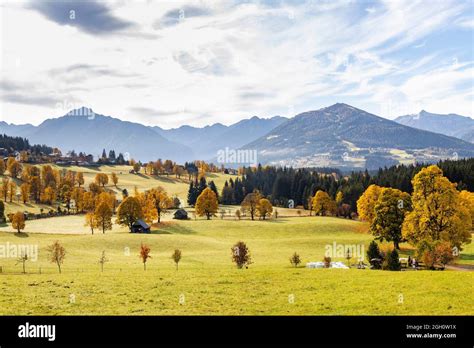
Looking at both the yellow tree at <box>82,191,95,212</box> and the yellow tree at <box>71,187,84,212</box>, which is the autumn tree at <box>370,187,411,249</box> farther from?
the yellow tree at <box>71,187,84,212</box>

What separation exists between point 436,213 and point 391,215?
14.1 m

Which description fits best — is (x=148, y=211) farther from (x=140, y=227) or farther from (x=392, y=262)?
(x=392, y=262)

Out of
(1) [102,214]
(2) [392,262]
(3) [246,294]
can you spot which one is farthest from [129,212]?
(3) [246,294]

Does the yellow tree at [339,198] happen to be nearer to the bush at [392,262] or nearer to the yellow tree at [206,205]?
the yellow tree at [206,205]

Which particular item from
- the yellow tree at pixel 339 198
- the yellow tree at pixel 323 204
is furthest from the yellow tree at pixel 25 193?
the yellow tree at pixel 339 198

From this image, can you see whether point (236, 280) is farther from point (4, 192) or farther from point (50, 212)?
point (4, 192)

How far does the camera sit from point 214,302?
30219 millimetres

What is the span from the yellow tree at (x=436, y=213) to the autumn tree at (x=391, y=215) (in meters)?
12.4

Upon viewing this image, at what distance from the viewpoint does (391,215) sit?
272ft

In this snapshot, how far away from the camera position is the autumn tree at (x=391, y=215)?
272ft

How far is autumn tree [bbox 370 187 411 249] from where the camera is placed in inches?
3260

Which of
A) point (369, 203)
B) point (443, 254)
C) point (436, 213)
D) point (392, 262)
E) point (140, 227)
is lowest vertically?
point (392, 262)
